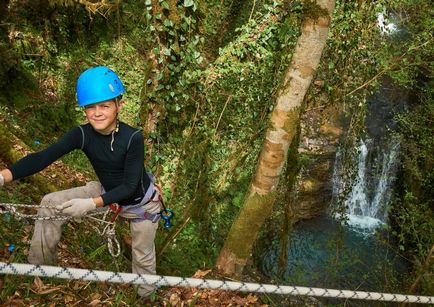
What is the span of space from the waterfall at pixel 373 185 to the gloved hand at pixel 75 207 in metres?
12.1

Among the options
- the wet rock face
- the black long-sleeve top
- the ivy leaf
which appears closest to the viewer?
the black long-sleeve top

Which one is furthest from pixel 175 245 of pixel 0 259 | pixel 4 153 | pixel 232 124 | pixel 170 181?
pixel 0 259

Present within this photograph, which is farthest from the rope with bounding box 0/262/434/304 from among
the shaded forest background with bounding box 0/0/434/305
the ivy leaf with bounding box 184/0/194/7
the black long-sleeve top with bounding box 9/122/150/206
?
the ivy leaf with bounding box 184/0/194/7

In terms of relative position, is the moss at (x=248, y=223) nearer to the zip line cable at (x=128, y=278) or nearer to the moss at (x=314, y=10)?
the zip line cable at (x=128, y=278)

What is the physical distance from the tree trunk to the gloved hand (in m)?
1.95

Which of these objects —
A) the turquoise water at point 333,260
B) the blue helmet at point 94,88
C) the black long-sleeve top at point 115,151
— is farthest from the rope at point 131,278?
the turquoise water at point 333,260

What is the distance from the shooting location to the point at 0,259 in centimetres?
317

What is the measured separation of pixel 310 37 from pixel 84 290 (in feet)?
10.5

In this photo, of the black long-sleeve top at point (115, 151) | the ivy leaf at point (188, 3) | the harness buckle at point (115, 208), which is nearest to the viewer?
the black long-sleeve top at point (115, 151)

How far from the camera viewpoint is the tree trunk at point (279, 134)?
358 centimetres

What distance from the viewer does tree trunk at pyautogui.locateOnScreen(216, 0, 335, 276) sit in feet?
11.7

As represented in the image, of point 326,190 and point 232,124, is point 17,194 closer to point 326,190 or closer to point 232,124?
point 232,124

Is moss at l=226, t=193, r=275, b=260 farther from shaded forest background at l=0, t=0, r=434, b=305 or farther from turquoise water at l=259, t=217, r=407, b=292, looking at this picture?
turquoise water at l=259, t=217, r=407, b=292

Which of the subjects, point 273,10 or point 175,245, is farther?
point 175,245
